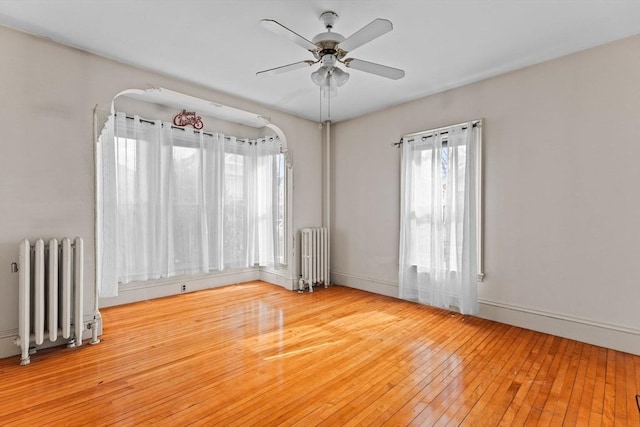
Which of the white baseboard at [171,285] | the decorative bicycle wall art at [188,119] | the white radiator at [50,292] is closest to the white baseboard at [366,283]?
the white baseboard at [171,285]

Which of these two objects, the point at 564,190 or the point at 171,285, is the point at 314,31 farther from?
the point at 171,285

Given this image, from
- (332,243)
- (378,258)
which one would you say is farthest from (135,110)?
(378,258)

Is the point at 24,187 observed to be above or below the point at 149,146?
below

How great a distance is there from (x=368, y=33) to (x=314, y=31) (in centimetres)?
74

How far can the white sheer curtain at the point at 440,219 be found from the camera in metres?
3.44

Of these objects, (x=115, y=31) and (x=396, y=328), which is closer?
(x=115, y=31)

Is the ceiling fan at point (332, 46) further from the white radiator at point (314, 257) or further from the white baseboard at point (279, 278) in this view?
the white baseboard at point (279, 278)

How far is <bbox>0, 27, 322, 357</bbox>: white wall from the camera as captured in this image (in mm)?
2508

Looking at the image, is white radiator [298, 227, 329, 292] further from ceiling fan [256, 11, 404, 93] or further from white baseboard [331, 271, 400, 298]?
ceiling fan [256, 11, 404, 93]

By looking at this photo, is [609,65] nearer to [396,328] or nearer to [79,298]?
[396,328]

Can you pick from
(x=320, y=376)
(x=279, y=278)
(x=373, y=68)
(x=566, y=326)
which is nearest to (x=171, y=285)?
(x=279, y=278)

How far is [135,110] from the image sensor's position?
3.97 m

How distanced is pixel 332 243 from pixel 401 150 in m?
1.92

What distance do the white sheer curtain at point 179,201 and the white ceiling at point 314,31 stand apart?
3.56ft
